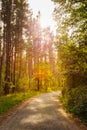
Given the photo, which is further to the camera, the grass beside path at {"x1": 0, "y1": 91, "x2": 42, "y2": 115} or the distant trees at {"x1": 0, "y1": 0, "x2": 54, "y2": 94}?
the distant trees at {"x1": 0, "y1": 0, "x2": 54, "y2": 94}

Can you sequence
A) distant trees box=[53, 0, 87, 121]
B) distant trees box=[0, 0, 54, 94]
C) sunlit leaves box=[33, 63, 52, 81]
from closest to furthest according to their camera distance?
distant trees box=[53, 0, 87, 121], distant trees box=[0, 0, 54, 94], sunlit leaves box=[33, 63, 52, 81]

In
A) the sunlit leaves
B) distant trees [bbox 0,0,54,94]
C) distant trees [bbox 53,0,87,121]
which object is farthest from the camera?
the sunlit leaves

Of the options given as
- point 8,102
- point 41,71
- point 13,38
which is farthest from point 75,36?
point 41,71

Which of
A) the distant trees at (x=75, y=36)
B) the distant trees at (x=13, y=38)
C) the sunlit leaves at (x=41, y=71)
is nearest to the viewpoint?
the distant trees at (x=75, y=36)

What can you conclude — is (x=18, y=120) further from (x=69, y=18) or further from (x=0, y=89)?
(x=0, y=89)

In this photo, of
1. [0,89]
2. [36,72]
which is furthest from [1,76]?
[36,72]

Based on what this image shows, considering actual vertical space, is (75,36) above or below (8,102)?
above

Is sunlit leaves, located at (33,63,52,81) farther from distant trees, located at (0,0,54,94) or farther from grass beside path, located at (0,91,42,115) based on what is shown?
grass beside path, located at (0,91,42,115)

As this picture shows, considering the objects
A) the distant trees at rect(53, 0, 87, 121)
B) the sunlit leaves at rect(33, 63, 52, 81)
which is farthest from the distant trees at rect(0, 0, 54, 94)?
the distant trees at rect(53, 0, 87, 121)

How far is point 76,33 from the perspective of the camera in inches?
866

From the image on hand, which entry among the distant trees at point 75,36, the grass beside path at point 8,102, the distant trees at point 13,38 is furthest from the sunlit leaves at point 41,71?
Answer: the distant trees at point 75,36

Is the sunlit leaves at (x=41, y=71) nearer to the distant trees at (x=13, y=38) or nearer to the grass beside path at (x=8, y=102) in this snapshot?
the distant trees at (x=13, y=38)

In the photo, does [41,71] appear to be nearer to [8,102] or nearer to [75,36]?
[8,102]

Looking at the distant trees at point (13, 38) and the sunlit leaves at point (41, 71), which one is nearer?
the distant trees at point (13, 38)
